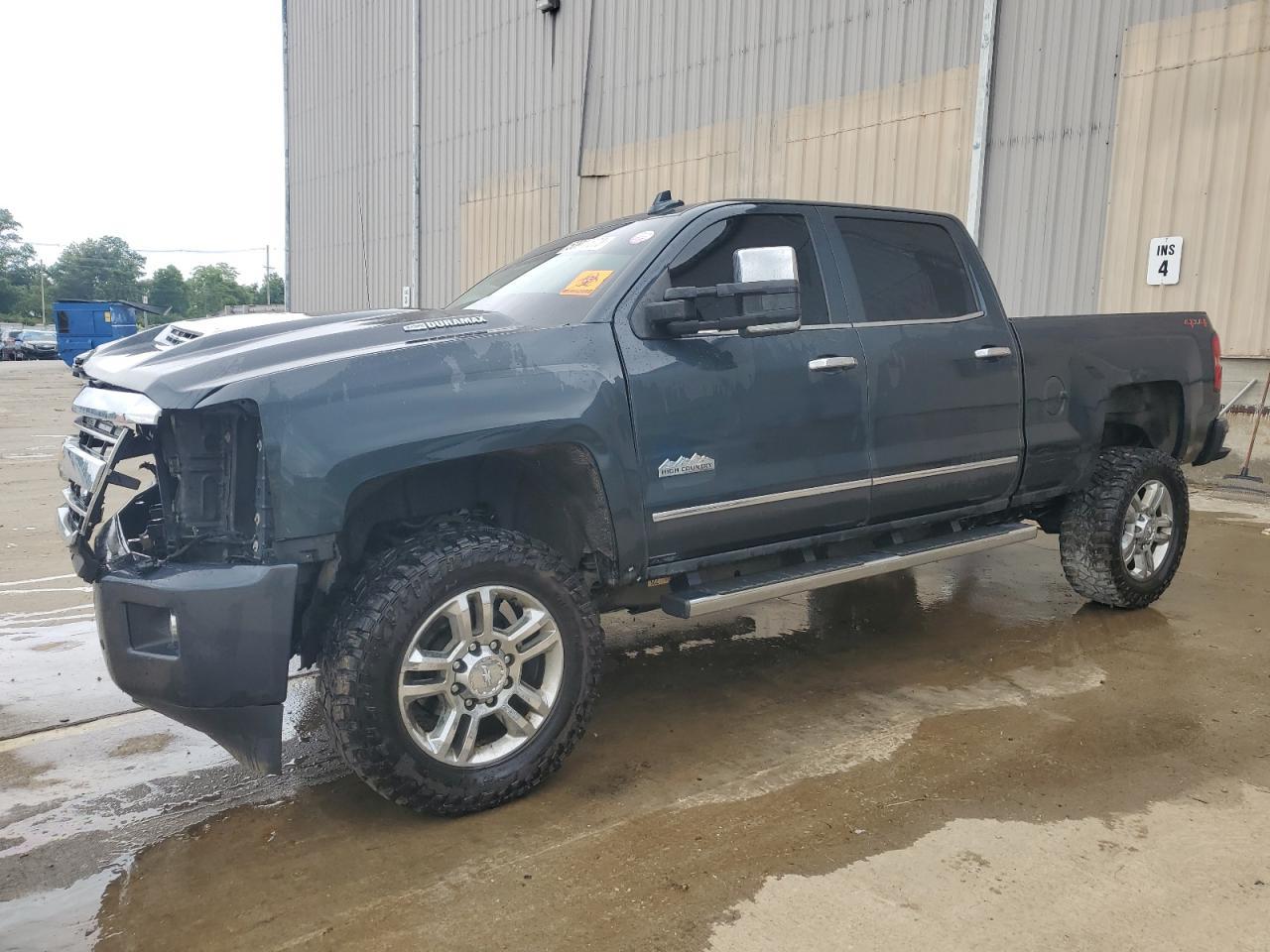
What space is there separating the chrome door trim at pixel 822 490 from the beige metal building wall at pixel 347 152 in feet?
55.2

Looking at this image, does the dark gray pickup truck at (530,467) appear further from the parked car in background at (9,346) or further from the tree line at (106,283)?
the tree line at (106,283)

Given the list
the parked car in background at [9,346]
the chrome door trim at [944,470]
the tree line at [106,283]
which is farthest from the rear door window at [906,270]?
the tree line at [106,283]

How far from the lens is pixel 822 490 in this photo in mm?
3787

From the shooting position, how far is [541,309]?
3.47 m

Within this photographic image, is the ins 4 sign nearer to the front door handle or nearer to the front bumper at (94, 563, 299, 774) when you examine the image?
the front door handle

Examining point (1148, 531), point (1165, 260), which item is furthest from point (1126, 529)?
point (1165, 260)

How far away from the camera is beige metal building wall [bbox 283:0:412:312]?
19641 millimetres

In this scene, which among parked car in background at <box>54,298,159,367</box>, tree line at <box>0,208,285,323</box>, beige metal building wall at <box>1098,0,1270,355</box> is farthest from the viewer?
tree line at <box>0,208,285,323</box>

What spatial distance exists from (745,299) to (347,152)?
66.4 ft

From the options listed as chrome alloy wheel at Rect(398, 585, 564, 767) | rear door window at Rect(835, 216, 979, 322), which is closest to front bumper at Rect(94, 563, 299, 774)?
chrome alloy wheel at Rect(398, 585, 564, 767)

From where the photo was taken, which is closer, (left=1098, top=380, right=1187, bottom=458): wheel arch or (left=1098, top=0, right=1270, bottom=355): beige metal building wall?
(left=1098, top=380, right=1187, bottom=458): wheel arch

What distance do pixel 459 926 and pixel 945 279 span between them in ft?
11.2

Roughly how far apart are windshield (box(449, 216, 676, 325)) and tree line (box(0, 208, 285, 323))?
9917 centimetres

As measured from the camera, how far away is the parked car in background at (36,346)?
42.0 metres
